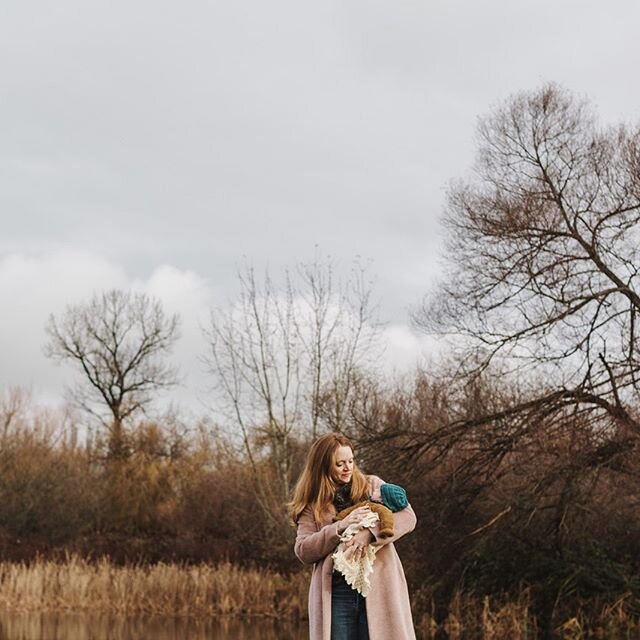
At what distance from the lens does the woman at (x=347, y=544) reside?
4457 mm

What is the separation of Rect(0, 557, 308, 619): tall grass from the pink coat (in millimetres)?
14805

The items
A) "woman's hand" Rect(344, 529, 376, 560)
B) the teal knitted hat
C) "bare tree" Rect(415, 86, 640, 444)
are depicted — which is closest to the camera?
"woman's hand" Rect(344, 529, 376, 560)

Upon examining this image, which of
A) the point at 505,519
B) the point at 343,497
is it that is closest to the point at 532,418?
the point at 505,519

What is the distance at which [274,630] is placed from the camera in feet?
56.9

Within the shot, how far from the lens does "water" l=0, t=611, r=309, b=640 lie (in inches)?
628

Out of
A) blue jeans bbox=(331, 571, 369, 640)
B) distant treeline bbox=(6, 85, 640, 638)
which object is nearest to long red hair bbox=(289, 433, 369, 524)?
blue jeans bbox=(331, 571, 369, 640)

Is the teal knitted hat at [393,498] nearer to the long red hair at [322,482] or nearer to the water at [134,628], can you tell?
the long red hair at [322,482]

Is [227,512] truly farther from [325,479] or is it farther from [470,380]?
[325,479]

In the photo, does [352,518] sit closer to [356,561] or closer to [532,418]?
[356,561]

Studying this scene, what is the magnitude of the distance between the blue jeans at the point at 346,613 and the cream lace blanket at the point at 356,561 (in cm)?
10

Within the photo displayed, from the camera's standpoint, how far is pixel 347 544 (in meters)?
4.43

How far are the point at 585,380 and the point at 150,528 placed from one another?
16.1 metres

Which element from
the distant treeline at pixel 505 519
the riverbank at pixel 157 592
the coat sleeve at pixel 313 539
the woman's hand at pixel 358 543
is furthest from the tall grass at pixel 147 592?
the woman's hand at pixel 358 543

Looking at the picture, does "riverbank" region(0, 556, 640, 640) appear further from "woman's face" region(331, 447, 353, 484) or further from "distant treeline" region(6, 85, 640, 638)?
"woman's face" region(331, 447, 353, 484)
